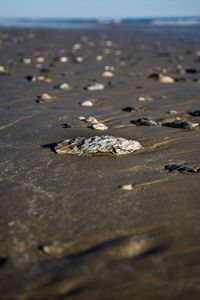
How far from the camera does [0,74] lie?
7.57 m

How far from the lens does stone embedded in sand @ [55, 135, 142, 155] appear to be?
10.4ft

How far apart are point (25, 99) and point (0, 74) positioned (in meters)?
2.53

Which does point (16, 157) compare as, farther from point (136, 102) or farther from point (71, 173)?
point (136, 102)

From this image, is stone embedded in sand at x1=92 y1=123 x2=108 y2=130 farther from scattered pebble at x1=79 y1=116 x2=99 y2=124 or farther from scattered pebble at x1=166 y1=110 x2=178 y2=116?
scattered pebble at x1=166 y1=110 x2=178 y2=116

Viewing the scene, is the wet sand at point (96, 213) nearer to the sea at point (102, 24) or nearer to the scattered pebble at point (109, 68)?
the scattered pebble at point (109, 68)

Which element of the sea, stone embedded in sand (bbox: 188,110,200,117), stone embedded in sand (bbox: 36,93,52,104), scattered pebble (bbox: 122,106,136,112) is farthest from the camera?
the sea

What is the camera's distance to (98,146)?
317cm

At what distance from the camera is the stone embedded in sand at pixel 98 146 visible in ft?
10.4

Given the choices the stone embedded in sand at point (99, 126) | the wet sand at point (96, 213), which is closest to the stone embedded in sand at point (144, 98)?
the wet sand at point (96, 213)

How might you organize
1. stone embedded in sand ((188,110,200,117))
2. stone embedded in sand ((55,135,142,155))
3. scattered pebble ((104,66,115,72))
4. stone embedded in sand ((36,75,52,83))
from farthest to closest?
scattered pebble ((104,66,115,72)) < stone embedded in sand ((36,75,52,83)) < stone embedded in sand ((188,110,200,117)) < stone embedded in sand ((55,135,142,155))

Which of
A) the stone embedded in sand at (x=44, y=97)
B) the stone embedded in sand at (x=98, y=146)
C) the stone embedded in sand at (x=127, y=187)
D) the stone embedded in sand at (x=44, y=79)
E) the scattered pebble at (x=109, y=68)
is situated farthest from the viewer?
the scattered pebble at (x=109, y=68)

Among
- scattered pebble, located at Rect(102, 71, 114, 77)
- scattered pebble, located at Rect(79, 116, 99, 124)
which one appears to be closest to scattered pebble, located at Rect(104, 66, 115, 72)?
scattered pebble, located at Rect(102, 71, 114, 77)

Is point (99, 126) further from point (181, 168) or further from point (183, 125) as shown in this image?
point (181, 168)

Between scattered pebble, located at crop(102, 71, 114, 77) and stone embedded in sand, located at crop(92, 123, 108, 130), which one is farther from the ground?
stone embedded in sand, located at crop(92, 123, 108, 130)
